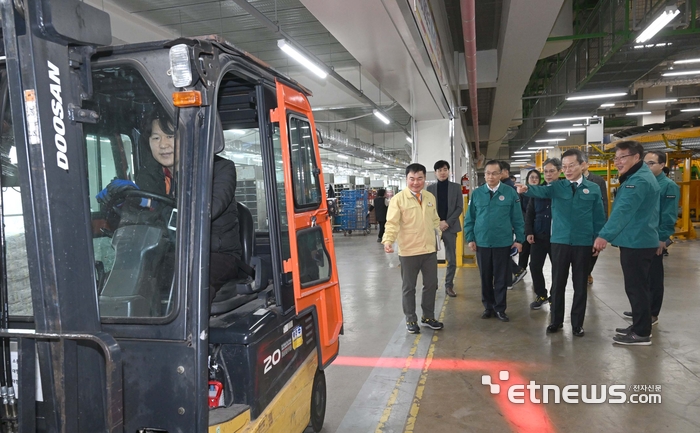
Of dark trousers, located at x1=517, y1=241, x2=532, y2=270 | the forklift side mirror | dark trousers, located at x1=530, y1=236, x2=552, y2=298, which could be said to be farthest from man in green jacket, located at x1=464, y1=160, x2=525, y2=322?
the forklift side mirror

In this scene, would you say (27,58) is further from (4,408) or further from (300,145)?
(300,145)

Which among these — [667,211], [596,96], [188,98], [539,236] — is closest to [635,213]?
[667,211]

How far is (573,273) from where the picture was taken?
4.69 meters

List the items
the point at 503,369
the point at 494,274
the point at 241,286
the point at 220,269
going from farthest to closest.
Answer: the point at 494,274, the point at 503,369, the point at 241,286, the point at 220,269

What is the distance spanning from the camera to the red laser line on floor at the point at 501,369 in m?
3.22

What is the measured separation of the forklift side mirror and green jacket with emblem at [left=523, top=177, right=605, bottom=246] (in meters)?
4.35

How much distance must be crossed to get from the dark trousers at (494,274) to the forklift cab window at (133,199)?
4304 millimetres

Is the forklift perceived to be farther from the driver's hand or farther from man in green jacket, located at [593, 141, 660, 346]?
man in green jacket, located at [593, 141, 660, 346]

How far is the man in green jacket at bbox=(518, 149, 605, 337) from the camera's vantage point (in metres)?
4.64

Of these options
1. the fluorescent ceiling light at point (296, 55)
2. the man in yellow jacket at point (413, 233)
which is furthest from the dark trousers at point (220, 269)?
the fluorescent ceiling light at point (296, 55)

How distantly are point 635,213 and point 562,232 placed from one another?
0.68m

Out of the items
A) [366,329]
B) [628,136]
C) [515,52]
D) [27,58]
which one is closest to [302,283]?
[27,58]

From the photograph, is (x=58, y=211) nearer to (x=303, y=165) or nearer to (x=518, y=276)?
(x=303, y=165)

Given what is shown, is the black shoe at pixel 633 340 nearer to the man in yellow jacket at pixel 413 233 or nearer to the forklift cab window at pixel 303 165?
the man in yellow jacket at pixel 413 233
